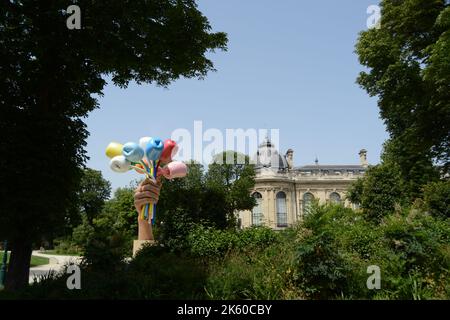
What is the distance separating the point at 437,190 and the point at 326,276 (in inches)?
569

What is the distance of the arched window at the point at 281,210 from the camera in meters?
58.7

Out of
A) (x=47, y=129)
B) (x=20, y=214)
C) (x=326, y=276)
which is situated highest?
(x=47, y=129)

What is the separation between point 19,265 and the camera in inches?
422

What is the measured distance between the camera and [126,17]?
36.4 feet

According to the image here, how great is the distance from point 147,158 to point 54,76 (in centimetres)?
547

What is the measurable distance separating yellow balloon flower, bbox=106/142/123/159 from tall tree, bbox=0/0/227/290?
369 cm

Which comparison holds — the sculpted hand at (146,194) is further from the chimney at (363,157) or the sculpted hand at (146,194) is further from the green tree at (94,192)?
the chimney at (363,157)

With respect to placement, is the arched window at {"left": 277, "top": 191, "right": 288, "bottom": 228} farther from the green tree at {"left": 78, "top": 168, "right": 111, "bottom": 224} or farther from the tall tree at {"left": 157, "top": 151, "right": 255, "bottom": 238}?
the green tree at {"left": 78, "top": 168, "right": 111, "bottom": 224}

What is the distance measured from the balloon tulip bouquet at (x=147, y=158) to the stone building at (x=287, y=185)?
39939mm

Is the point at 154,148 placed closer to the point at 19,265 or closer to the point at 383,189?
the point at 19,265
